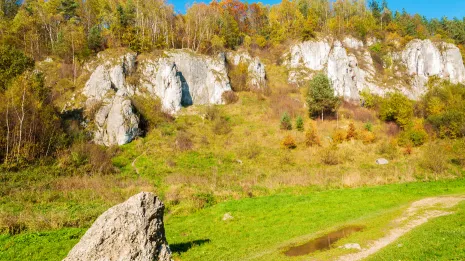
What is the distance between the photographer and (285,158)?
127 feet

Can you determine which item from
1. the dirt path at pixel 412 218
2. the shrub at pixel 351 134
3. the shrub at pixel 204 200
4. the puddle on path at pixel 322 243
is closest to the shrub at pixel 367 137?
the shrub at pixel 351 134

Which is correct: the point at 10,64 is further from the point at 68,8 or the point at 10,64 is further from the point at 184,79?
the point at 68,8

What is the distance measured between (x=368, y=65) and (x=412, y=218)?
223 feet

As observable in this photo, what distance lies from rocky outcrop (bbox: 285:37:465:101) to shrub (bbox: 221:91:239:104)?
18.4 meters

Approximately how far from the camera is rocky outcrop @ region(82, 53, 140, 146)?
4094 centimetres

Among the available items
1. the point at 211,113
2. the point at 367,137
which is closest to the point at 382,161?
the point at 367,137

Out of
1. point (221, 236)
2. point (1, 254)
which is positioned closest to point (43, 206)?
point (1, 254)

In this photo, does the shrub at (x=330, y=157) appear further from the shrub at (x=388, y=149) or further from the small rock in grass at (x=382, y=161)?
the shrub at (x=388, y=149)

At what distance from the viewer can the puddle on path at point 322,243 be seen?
11211 mm

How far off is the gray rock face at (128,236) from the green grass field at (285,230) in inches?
96.5

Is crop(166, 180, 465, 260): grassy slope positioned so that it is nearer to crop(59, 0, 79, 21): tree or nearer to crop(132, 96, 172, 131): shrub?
crop(132, 96, 172, 131): shrub

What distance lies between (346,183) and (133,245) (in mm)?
22975

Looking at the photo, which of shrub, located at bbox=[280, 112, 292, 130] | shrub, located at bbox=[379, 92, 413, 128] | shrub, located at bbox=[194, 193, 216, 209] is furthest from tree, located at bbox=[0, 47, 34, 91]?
shrub, located at bbox=[379, 92, 413, 128]

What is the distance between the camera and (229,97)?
188 ft
